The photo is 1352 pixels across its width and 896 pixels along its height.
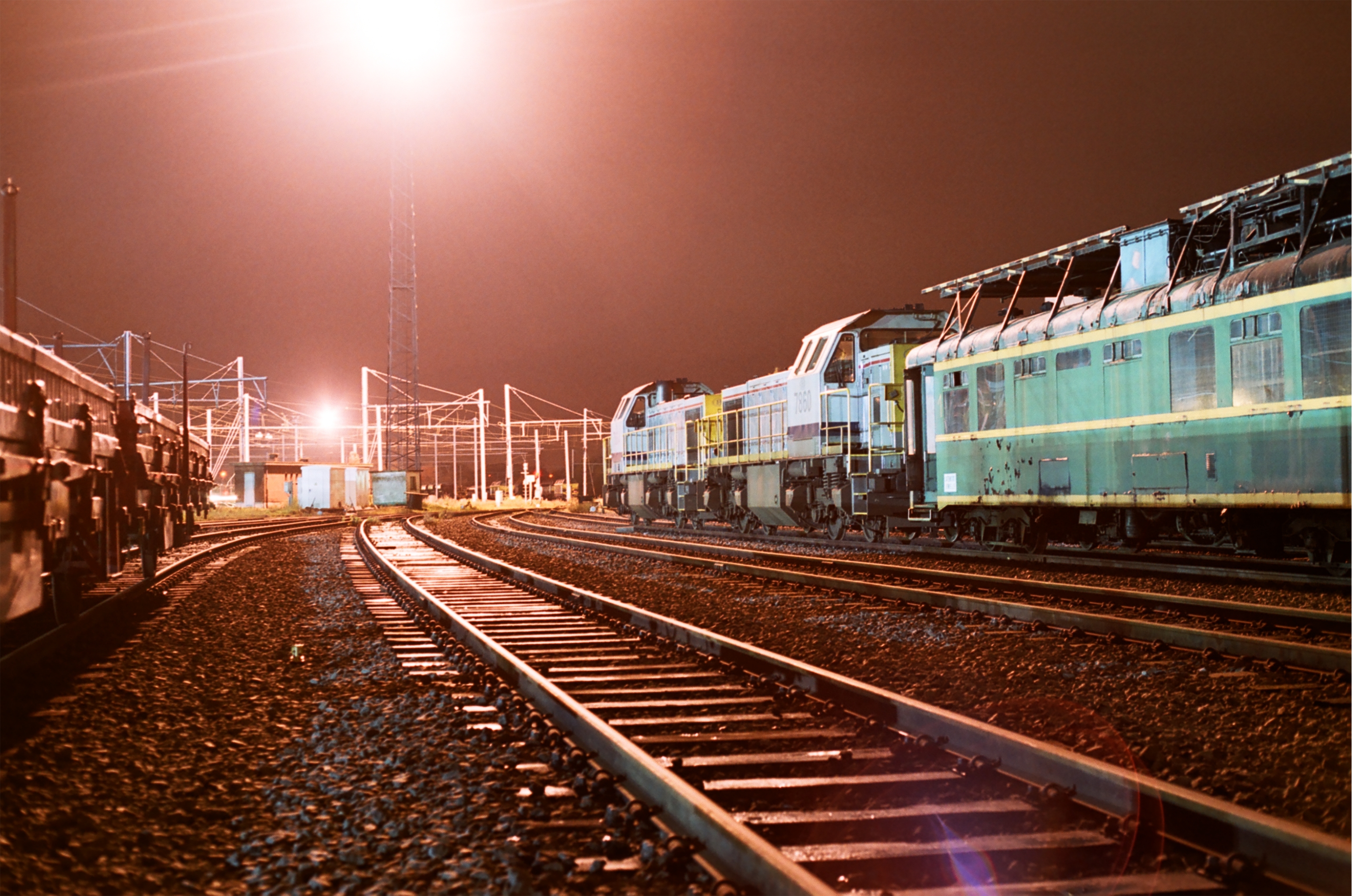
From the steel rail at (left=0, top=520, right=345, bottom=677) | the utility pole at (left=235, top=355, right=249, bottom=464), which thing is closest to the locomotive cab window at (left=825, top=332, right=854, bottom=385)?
the steel rail at (left=0, top=520, right=345, bottom=677)

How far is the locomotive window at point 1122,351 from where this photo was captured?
1164 centimetres

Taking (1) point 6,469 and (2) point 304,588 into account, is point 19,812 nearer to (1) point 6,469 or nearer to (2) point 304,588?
(1) point 6,469

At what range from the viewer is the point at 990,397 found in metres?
14.4

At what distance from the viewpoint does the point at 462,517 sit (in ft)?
143

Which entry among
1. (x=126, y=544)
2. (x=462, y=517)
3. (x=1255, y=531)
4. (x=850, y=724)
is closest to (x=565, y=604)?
(x=126, y=544)

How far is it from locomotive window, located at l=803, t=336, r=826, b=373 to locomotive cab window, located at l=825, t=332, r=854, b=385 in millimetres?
401

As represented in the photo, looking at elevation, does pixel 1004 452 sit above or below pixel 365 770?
above

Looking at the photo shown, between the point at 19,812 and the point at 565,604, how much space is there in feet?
22.8

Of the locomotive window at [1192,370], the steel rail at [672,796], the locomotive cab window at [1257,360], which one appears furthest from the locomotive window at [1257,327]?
the steel rail at [672,796]

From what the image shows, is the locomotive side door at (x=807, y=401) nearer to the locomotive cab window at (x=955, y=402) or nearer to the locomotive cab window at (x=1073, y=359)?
the locomotive cab window at (x=955, y=402)

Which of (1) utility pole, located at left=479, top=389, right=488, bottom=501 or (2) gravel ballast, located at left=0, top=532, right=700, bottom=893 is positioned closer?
(2) gravel ballast, located at left=0, top=532, right=700, bottom=893

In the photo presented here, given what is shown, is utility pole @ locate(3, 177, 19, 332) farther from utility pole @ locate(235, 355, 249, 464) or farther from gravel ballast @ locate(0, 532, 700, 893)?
utility pole @ locate(235, 355, 249, 464)

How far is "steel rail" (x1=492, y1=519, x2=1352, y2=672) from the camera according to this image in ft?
21.3

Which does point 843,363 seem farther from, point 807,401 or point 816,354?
point 807,401
